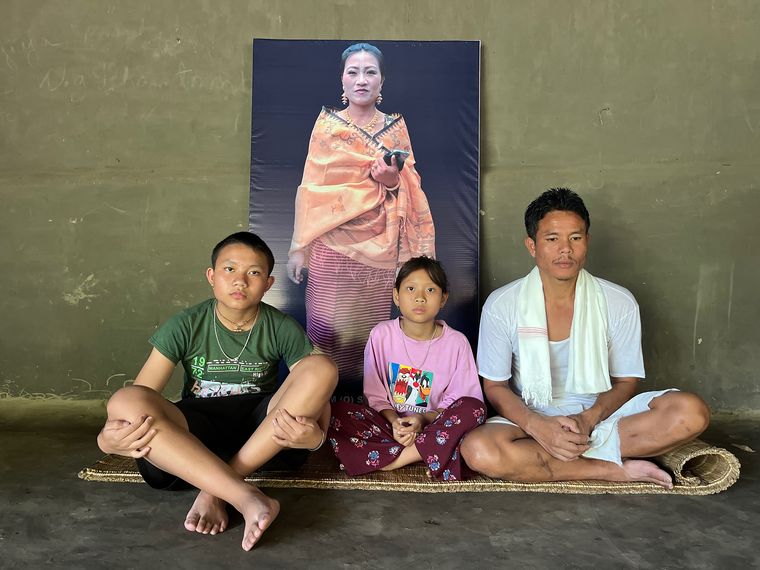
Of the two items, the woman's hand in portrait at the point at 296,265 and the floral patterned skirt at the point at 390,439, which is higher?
the woman's hand in portrait at the point at 296,265

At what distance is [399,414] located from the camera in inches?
105

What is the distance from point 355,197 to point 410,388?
1.12 m

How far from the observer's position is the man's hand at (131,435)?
1948mm

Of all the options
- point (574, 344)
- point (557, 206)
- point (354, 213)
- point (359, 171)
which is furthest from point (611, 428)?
point (359, 171)

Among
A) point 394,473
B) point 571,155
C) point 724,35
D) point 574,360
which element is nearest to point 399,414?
point 394,473

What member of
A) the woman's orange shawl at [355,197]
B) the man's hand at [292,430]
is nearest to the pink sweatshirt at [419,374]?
the man's hand at [292,430]

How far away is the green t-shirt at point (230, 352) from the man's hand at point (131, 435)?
1.45 ft

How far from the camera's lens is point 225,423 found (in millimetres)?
2342

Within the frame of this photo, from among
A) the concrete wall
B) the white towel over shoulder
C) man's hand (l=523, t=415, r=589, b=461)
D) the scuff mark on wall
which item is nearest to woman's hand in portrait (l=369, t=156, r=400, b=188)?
the concrete wall

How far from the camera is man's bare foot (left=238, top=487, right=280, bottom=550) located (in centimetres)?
184

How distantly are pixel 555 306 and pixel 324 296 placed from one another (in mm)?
1200

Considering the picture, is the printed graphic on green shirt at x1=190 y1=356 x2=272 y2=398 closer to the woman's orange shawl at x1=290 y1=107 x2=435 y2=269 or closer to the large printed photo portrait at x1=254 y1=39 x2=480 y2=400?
the large printed photo portrait at x1=254 y1=39 x2=480 y2=400

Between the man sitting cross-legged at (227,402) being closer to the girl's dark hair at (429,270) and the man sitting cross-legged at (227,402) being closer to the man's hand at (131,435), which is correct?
the man's hand at (131,435)

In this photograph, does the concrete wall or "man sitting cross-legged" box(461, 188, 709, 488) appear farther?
the concrete wall
